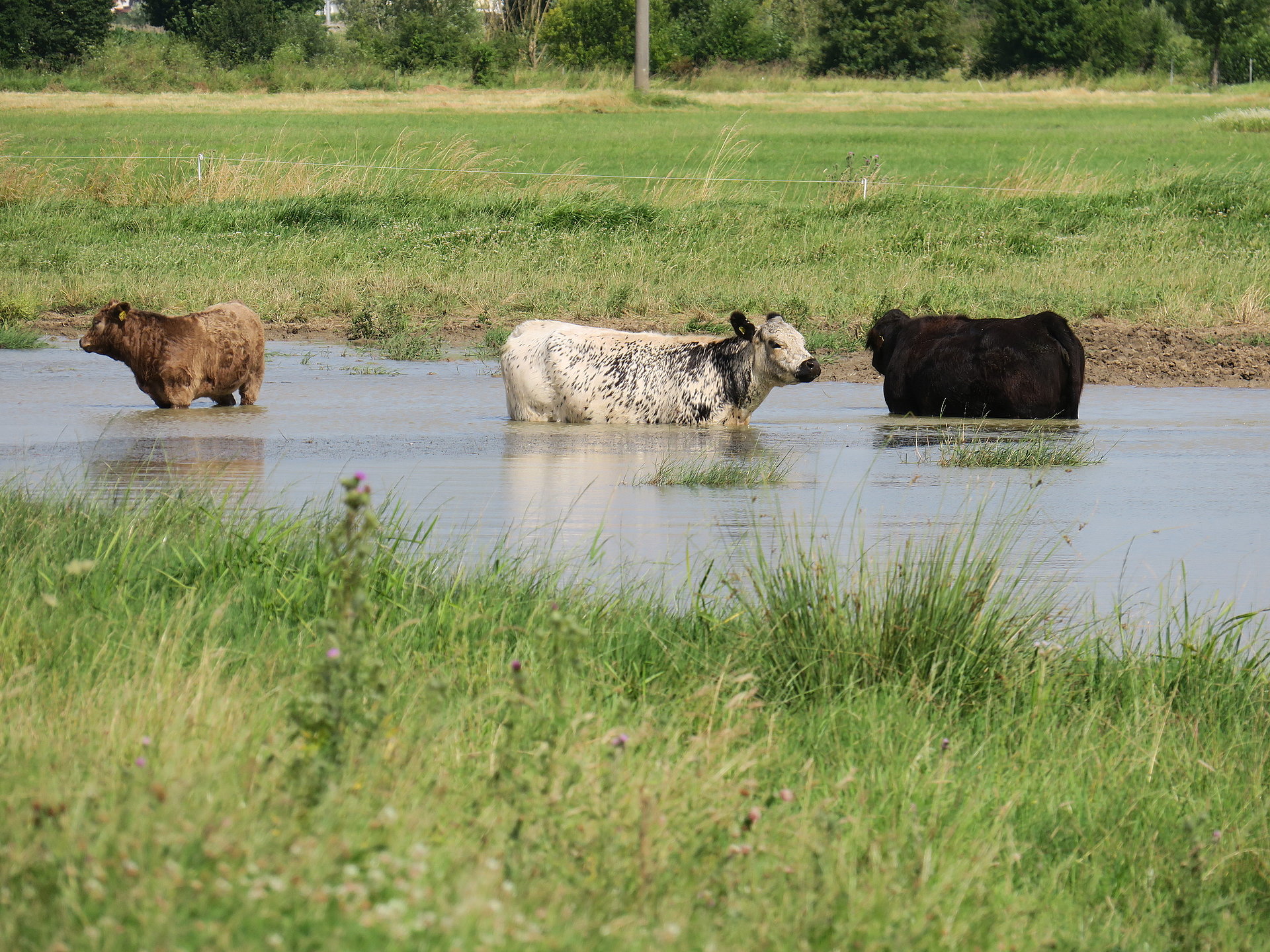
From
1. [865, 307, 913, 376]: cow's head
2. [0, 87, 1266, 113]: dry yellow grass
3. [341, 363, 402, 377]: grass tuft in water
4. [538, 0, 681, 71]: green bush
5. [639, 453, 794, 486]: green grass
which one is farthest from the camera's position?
[538, 0, 681, 71]: green bush

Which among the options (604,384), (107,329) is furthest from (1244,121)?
(107,329)

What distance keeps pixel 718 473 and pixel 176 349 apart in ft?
16.1

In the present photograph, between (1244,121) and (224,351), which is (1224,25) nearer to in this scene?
(1244,121)

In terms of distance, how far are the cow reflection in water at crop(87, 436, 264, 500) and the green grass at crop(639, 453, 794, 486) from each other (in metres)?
2.29

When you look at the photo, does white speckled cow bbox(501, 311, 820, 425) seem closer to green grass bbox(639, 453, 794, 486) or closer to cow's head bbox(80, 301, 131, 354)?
green grass bbox(639, 453, 794, 486)

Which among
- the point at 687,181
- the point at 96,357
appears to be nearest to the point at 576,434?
the point at 96,357

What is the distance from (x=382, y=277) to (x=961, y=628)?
1412cm

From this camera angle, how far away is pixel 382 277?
733 inches

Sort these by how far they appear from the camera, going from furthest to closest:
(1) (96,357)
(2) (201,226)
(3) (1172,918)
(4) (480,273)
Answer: (2) (201,226) → (4) (480,273) → (1) (96,357) → (3) (1172,918)

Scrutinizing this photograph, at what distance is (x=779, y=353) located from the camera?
458 inches

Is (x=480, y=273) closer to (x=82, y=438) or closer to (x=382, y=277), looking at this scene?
(x=382, y=277)

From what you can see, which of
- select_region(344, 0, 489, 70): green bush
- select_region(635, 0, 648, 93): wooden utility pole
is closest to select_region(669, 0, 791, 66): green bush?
select_region(344, 0, 489, 70): green bush

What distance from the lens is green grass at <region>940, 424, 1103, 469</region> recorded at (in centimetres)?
969

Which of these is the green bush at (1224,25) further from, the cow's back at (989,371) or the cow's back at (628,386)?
the cow's back at (628,386)
